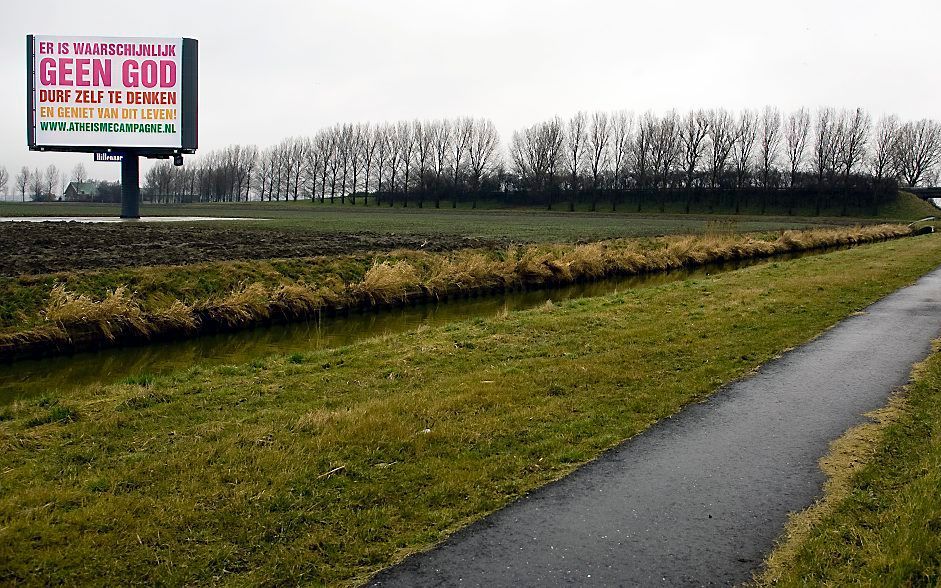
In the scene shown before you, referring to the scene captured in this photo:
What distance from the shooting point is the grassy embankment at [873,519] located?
13.1 feet

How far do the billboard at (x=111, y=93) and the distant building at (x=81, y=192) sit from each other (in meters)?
111

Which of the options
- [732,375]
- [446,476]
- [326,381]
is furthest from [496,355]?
[446,476]

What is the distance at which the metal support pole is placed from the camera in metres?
45.4

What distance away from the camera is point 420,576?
4098 millimetres

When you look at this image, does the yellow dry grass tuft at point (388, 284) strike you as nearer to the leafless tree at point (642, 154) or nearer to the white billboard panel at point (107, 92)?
the white billboard panel at point (107, 92)

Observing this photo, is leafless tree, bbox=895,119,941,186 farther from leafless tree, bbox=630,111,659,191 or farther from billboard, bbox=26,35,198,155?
billboard, bbox=26,35,198,155

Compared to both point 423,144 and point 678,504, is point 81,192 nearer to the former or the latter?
point 423,144

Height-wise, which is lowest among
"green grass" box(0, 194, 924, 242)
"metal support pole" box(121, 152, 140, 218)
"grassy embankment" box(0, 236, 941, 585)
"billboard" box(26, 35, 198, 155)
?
"grassy embankment" box(0, 236, 941, 585)

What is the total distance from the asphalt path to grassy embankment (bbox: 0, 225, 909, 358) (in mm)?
11336

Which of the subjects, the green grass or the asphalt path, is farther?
the green grass

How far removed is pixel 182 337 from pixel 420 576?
1217cm

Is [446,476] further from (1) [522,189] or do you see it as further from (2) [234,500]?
(1) [522,189]

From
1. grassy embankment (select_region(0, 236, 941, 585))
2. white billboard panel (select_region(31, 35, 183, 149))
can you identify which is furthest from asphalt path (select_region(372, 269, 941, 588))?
white billboard panel (select_region(31, 35, 183, 149))

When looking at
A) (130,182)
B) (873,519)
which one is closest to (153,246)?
(873,519)
